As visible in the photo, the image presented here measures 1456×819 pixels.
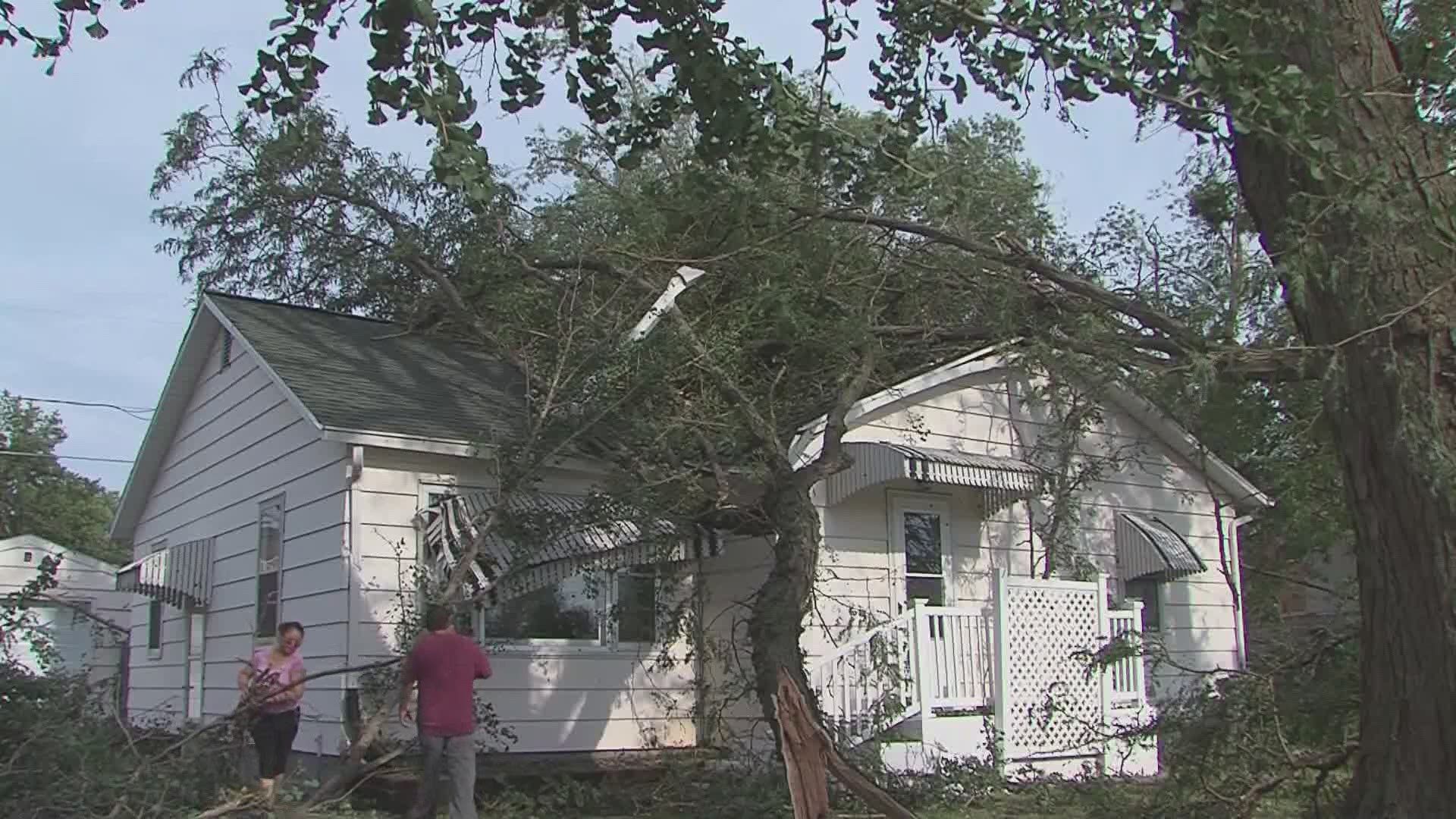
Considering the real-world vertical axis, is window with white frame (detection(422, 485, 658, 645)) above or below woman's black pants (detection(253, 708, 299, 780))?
above

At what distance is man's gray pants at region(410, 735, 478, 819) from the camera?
27.7 ft

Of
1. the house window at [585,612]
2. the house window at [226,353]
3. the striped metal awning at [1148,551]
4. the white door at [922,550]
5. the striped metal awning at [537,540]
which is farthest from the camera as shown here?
the striped metal awning at [1148,551]

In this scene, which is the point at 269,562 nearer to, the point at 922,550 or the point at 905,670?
the point at 905,670

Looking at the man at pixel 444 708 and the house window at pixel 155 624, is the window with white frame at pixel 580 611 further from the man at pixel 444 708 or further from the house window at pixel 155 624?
the house window at pixel 155 624

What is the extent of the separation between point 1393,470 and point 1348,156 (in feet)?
5.14

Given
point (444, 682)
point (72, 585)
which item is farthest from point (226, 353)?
point (72, 585)

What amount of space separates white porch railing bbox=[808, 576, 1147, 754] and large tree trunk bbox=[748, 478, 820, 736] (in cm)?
166

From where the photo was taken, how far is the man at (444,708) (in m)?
8.45

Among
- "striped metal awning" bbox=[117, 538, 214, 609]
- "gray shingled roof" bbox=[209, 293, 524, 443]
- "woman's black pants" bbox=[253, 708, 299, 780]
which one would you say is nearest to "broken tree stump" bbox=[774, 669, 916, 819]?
"woman's black pants" bbox=[253, 708, 299, 780]

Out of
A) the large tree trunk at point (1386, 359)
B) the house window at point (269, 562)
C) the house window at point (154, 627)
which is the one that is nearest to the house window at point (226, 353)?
the house window at point (269, 562)

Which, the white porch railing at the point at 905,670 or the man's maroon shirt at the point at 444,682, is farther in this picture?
the white porch railing at the point at 905,670

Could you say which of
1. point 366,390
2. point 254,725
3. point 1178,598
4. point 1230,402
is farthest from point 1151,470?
point 254,725

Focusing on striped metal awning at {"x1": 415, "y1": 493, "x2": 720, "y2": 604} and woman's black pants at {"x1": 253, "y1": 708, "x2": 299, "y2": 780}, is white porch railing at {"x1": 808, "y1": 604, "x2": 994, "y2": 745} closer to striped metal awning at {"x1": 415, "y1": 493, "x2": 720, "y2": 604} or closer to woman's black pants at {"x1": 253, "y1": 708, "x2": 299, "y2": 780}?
striped metal awning at {"x1": 415, "y1": 493, "x2": 720, "y2": 604}

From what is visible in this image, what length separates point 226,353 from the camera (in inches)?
569
